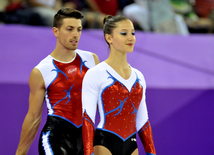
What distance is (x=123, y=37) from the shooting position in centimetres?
212

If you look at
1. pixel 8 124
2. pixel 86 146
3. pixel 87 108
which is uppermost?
pixel 87 108

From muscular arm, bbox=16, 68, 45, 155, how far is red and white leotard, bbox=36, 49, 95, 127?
0.04 metres

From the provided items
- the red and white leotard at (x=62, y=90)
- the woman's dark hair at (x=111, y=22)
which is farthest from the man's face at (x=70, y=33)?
the woman's dark hair at (x=111, y=22)

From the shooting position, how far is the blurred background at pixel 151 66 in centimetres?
338

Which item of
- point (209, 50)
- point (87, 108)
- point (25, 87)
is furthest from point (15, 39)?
point (209, 50)

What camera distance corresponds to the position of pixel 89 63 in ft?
8.27

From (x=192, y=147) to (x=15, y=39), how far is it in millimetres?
2387

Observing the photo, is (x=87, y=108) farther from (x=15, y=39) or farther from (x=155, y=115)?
(x=15, y=39)

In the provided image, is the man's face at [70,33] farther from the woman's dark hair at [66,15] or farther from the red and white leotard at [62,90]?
the red and white leotard at [62,90]

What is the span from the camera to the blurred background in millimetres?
3379

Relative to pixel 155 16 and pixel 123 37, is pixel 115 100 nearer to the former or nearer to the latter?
pixel 123 37

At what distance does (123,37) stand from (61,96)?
2.12 feet

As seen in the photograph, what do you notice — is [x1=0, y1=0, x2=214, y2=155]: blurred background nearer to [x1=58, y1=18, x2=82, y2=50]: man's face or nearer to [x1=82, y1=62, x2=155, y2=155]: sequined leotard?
[x1=58, y1=18, x2=82, y2=50]: man's face

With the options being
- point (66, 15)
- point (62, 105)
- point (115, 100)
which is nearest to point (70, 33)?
point (66, 15)
